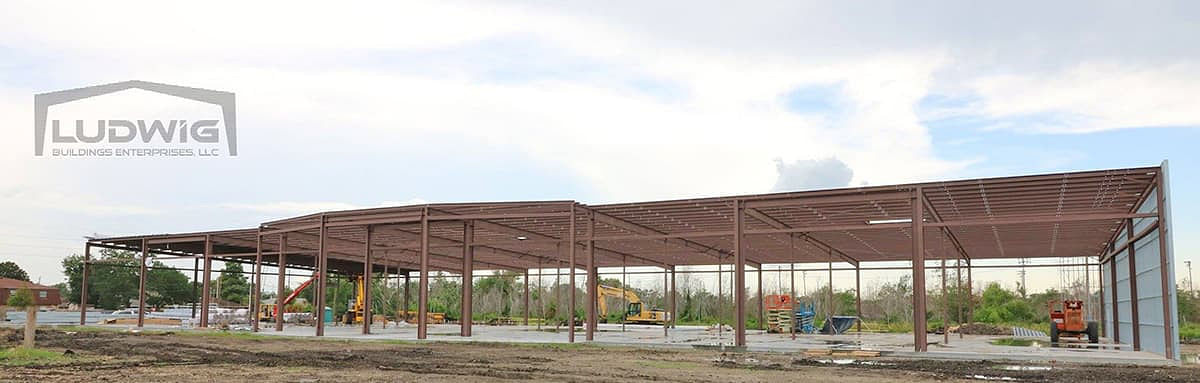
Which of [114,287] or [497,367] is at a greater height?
[114,287]

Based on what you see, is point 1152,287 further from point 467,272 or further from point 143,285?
point 143,285

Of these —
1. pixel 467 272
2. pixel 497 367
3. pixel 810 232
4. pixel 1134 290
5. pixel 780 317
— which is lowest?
pixel 497 367

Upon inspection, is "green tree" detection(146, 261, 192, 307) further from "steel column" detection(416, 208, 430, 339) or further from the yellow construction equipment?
"steel column" detection(416, 208, 430, 339)

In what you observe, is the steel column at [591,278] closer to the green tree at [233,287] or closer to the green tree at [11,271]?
the green tree at [233,287]

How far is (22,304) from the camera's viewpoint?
65500 millimetres

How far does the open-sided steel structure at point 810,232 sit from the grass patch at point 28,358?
12191mm

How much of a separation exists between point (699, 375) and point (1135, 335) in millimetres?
15707

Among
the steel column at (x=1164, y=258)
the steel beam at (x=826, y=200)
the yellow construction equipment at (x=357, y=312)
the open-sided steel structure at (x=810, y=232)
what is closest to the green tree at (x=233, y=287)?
the yellow construction equipment at (x=357, y=312)

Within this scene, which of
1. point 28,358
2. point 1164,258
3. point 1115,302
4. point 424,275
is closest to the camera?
point 28,358

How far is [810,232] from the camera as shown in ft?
94.3

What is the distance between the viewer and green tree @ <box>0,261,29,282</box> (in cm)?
9575

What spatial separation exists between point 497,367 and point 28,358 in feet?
32.7

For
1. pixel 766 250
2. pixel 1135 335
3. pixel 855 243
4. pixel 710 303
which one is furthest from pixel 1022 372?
pixel 710 303

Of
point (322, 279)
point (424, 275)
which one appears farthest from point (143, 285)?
point (424, 275)
